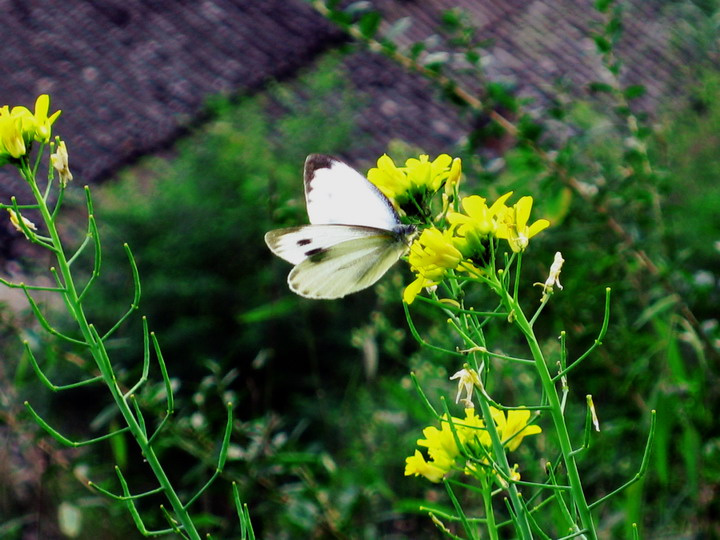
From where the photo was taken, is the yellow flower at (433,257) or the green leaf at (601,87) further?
the green leaf at (601,87)

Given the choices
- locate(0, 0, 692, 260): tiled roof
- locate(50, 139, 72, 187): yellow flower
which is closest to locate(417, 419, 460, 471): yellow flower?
locate(50, 139, 72, 187): yellow flower

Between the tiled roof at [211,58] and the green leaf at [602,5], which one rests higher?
the green leaf at [602,5]

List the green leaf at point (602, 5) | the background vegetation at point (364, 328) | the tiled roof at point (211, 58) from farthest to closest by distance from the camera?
the tiled roof at point (211, 58) → the background vegetation at point (364, 328) → the green leaf at point (602, 5)

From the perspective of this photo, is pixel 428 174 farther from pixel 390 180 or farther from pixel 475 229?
pixel 475 229

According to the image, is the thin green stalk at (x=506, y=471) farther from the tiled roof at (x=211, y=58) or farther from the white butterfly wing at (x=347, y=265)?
the tiled roof at (x=211, y=58)

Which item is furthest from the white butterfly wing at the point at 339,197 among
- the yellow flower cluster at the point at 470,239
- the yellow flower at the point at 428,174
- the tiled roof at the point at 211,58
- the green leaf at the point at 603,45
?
the tiled roof at the point at 211,58

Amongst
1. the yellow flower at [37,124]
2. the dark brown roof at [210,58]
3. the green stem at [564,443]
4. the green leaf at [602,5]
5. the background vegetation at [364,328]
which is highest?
the green stem at [564,443]

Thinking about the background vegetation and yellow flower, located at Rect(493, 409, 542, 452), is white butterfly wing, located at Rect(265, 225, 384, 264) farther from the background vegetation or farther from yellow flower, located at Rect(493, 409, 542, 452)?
the background vegetation
